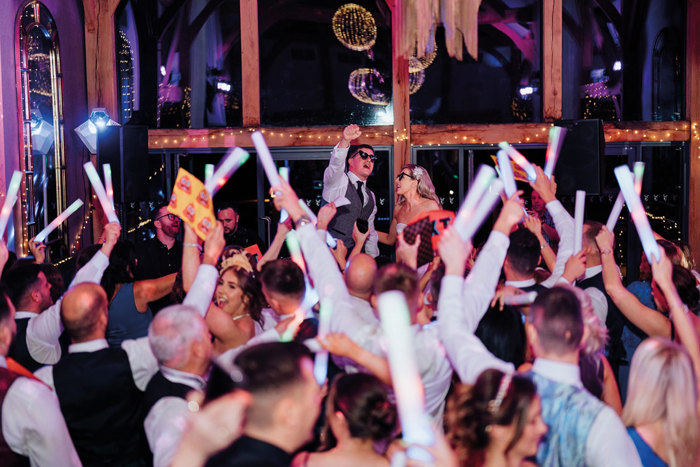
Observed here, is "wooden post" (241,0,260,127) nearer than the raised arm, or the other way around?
the raised arm

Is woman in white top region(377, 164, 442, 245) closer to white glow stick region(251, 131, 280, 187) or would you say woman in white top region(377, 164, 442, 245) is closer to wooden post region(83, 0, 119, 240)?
white glow stick region(251, 131, 280, 187)

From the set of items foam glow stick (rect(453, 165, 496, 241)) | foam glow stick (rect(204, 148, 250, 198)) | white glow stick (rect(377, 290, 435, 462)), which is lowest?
white glow stick (rect(377, 290, 435, 462))

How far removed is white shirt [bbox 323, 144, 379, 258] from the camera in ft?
17.7

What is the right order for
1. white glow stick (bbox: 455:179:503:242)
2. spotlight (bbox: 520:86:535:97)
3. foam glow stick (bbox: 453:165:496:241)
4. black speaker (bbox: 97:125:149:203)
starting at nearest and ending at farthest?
1. foam glow stick (bbox: 453:165:496:241)
2. white glow stick (bbox: 455:179:503:242)
3. black speaker (bbox: 97:125:149:203)
4. spotlight (bbox: 520:86:535:97)

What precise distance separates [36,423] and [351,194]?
3.66 m

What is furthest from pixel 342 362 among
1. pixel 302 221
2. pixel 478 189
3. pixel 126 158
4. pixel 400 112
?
pixel 400 112

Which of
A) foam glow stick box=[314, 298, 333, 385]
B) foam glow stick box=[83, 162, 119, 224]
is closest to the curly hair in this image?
foam glow stick box=[314, 298, 333, 385]

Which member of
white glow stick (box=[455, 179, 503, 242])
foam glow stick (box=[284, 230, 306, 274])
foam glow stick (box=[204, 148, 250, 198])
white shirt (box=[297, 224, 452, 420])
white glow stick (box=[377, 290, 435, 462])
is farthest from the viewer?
foam glow stick (box=[284, 230, 306, 274])

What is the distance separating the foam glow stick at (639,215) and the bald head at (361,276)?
1034 mm

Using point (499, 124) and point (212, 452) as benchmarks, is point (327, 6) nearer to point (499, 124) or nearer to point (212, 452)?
point (499, 124)

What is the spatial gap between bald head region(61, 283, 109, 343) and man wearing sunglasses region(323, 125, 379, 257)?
3.03m

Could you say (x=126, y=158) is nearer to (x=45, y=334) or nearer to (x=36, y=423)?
(x=45, y=334)

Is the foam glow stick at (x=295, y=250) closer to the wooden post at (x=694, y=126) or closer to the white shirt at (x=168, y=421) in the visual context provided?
the white shirt at (x=168, y=421)

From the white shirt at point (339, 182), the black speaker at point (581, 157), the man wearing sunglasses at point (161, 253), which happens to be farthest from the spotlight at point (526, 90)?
the man wearing sunglasses at point (161, 253)
